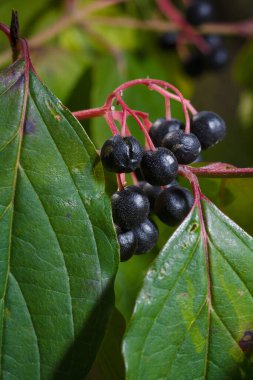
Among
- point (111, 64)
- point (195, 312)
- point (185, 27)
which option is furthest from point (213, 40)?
point (195, 312)

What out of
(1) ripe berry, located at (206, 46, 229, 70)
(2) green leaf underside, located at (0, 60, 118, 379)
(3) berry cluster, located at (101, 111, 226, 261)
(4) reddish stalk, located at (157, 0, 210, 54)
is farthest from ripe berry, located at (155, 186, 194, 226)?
(1) ripe berry, located at (206, 46, 229, 70)

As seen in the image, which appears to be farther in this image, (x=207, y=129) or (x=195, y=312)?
(x=207, y=129)

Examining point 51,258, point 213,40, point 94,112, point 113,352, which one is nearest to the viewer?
point 51,258

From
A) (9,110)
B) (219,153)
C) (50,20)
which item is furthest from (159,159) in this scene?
(219,153)

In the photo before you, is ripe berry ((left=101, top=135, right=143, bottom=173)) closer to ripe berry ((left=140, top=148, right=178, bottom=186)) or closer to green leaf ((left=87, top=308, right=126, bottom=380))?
ripe berry ((left=140, top=148, right=178, bottom=186))

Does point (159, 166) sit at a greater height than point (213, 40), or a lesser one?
greater

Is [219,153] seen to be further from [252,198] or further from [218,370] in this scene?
[218,370]

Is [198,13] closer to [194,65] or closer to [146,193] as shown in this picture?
[194,65]
